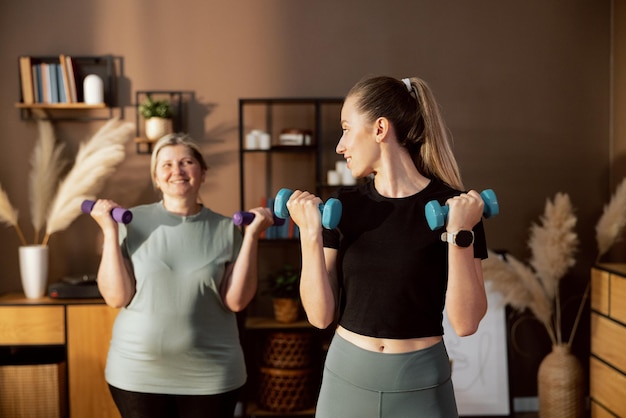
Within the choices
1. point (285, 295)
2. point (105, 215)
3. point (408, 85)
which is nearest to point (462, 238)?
point (408, 85)

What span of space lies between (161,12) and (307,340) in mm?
1912

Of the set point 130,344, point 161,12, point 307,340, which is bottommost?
point 307,340

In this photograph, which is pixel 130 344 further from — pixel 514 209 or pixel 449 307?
pixel 514 209

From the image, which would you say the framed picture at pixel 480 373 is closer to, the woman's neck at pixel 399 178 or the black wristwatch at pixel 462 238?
the woman's neck at pixel 399 178

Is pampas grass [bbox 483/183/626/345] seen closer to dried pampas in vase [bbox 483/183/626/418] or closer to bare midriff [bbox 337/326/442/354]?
dried pampas in vase [bbox 483/183/626/418]

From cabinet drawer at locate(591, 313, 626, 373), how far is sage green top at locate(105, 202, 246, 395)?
5.97 ft

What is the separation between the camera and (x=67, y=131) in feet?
12.9

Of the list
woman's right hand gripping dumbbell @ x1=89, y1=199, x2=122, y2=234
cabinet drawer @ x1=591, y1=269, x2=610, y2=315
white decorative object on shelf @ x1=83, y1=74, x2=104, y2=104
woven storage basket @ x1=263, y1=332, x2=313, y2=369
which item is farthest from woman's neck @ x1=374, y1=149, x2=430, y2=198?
white decorative object on shelf @ x1=83, y1=74, x2=104, y2=104

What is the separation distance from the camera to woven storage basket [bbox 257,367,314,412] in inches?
146

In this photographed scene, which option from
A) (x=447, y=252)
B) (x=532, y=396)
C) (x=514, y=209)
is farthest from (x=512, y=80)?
(x=447, y=252)

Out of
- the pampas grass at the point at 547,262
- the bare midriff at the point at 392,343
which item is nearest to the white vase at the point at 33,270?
the pampas grass at the point at 547,262

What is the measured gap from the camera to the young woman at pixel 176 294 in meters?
2.26

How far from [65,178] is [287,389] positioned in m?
1.61

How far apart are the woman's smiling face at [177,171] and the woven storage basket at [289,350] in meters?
1.46
